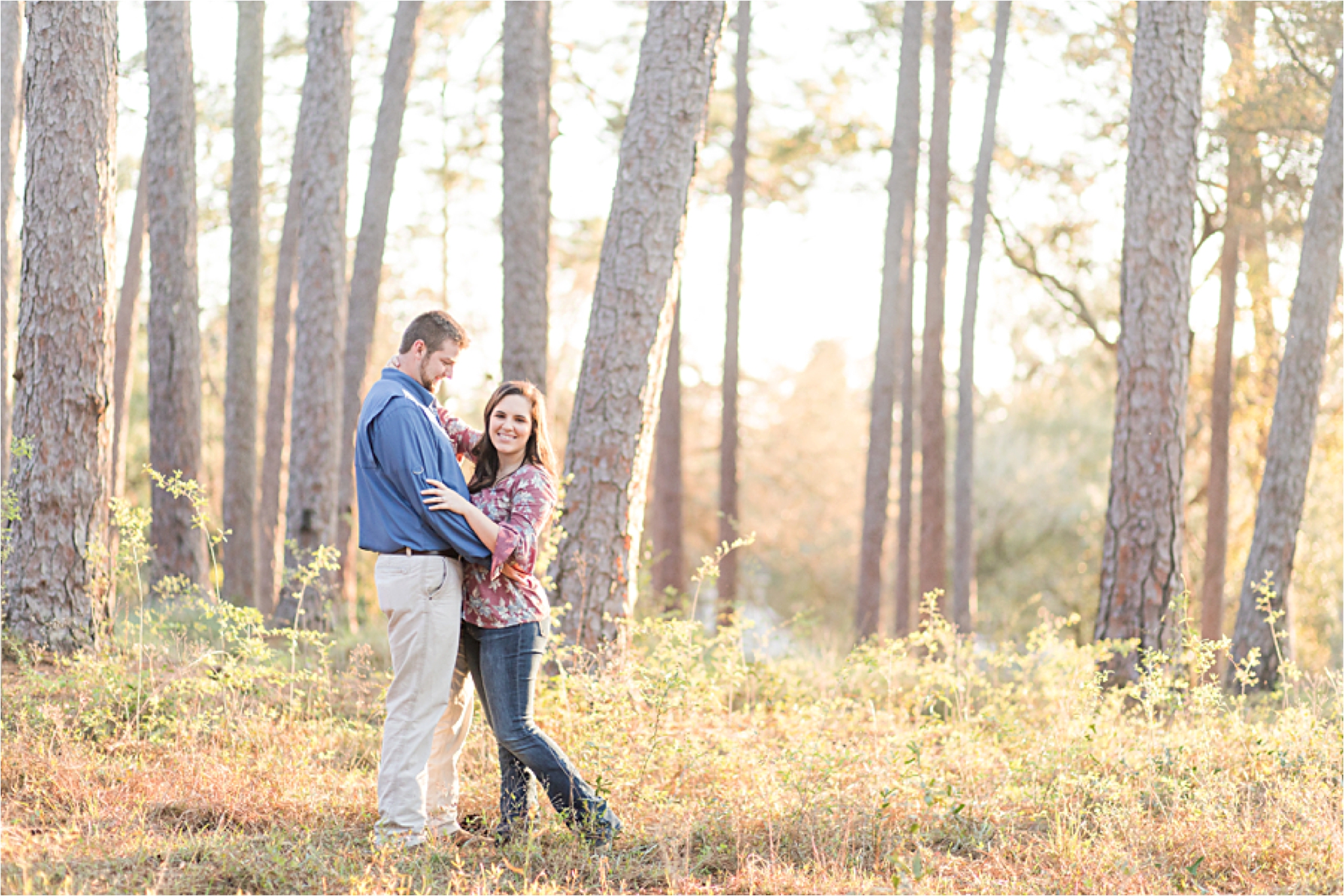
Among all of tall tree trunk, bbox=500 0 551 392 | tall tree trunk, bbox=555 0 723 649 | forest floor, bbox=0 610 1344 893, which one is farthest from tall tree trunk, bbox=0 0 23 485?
tall tree trunk, bbox=555 0 723 649

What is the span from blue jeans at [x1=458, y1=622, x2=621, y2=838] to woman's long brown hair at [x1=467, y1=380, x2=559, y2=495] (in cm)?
62

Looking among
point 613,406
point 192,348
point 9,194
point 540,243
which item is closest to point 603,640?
point 613,406

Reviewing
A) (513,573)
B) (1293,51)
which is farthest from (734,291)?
(513,573)

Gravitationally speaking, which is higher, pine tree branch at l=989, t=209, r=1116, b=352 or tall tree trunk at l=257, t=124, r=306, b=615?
pine tree branch at l=989, t=209, r=1116, b=352

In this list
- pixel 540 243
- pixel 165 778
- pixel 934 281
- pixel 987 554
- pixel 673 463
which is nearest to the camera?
pixel 165 778

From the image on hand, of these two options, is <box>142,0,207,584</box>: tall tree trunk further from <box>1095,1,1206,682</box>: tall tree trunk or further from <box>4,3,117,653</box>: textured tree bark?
<box>1095,1,1206,682</box>: tall tree trunk

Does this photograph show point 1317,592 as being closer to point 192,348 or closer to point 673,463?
point 673,463

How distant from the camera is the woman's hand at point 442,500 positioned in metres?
3.96

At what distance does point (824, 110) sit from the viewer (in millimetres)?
15414

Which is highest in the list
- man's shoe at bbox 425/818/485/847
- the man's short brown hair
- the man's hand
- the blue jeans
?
the man's short brown hair

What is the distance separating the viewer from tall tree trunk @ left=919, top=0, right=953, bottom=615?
1312 cm

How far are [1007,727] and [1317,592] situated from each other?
43.2 feet

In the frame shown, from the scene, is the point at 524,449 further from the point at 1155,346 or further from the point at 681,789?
the point at 1155,346

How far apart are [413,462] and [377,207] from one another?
947 centimetres
